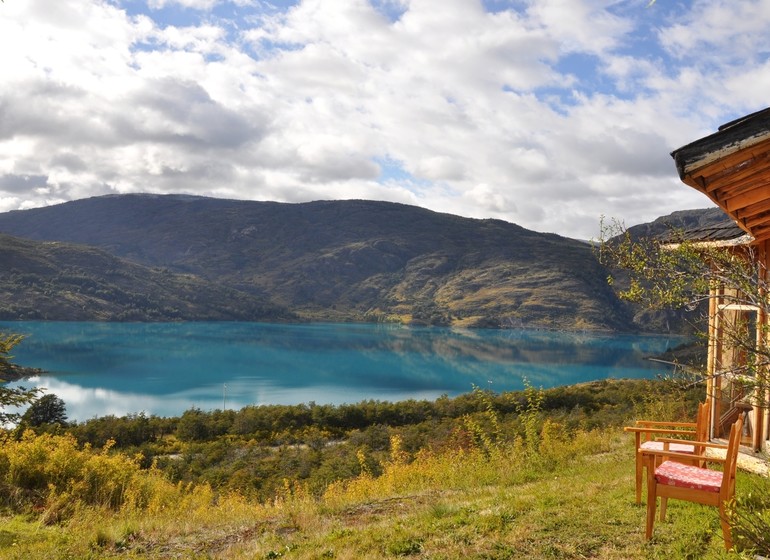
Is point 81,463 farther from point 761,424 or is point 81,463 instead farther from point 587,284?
point 587,284

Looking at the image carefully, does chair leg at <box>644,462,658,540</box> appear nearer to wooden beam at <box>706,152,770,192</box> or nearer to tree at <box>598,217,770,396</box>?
tree at <box>598,217,770,396</box>

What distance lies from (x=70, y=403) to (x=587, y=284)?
496 ft

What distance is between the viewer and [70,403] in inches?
1799

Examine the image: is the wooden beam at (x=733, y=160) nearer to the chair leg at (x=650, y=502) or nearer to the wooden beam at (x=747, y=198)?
the wooden beam at (x=747, y=198)

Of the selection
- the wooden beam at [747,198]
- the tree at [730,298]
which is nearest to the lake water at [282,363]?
the tree at [730,298]

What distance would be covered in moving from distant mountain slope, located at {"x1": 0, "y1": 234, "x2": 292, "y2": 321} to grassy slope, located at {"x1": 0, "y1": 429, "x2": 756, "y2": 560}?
127 meters

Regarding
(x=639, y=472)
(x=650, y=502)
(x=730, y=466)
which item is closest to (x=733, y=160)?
(x=730, y=466)

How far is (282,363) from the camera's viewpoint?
245ft

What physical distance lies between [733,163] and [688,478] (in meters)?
2.73

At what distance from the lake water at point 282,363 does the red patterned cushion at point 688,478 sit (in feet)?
106

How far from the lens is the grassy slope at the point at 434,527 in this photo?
455cm

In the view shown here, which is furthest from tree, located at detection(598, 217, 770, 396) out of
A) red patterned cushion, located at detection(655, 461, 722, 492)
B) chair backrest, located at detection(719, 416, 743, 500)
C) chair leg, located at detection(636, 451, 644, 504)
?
chair leg, located at detection(636, 451, 644, 504)

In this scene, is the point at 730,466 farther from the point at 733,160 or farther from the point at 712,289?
the point at 733,160

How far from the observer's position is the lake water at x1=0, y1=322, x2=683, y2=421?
5075 centimetres
